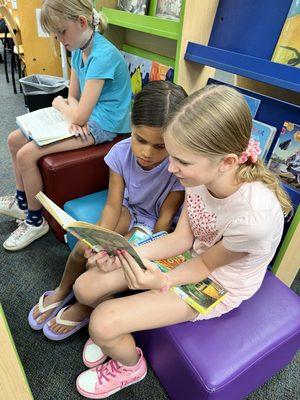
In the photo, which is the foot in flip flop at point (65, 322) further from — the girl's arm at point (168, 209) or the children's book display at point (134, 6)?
the children's book display at point (134, 6)

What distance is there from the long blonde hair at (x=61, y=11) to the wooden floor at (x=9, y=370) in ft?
3.77

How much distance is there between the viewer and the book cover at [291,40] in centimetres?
92

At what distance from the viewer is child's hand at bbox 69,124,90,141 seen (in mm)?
1388

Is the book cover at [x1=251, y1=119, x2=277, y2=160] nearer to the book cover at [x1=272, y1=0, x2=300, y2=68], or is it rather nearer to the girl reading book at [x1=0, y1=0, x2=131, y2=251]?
the book cover at [x1=272, y1=0, x2=300, y2=68]

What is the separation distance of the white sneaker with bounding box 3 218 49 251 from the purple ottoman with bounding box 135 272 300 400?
2.73 ft

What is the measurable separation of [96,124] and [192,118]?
868mm

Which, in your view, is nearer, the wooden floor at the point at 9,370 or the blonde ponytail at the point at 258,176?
the wooden floor at the point at 9,370

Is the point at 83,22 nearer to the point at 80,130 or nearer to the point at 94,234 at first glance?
the point at 80,130

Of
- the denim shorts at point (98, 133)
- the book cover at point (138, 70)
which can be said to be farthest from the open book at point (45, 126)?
the book cover at point (138, 70)

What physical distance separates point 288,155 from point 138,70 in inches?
41.2

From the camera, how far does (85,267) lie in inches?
43.0

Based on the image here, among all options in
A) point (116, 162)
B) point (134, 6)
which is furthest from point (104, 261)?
point (134, 6)

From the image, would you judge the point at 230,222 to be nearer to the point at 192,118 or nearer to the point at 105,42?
the point at 192,118

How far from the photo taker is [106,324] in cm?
81
